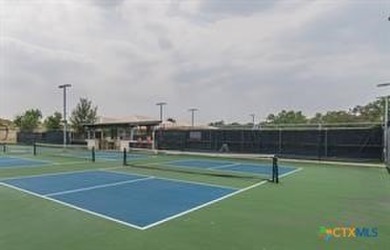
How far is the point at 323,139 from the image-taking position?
2308 centimetres

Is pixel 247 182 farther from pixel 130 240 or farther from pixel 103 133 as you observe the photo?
pixel 103 133

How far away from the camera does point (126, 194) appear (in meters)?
10.2

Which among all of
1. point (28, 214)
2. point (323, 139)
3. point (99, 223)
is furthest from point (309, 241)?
point (323, 139)

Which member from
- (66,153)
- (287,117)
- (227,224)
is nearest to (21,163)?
(66,153)

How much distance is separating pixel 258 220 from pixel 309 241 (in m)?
1.48

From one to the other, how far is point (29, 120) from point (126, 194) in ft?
195

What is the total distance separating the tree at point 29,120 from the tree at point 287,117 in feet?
128

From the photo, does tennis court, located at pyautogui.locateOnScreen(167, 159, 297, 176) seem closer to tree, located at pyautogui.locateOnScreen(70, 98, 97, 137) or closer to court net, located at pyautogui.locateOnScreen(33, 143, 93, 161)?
court net, located at pyautogui.locateOnScreen(33, 143, 93, 161)

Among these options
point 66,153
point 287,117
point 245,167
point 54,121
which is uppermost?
point 287,117

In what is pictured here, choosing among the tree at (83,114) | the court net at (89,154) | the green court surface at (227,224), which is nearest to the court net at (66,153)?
the court net at (89,154)

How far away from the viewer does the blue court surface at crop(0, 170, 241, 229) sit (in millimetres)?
7844

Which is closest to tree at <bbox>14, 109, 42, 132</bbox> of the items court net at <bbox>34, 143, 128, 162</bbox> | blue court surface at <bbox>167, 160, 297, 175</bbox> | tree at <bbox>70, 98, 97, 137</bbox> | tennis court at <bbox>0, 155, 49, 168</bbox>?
tree at <bbox>70, 98, 97, 137</bbox>

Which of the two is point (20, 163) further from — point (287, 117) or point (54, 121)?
point (54, 121)

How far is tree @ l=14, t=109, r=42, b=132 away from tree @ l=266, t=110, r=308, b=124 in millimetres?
38937
